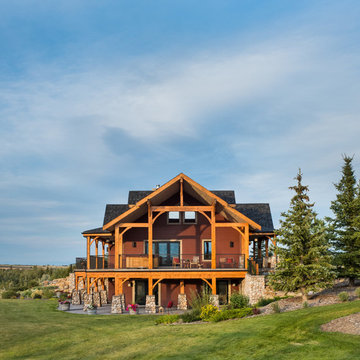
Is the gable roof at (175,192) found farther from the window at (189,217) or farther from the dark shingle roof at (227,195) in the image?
the dark shingle roof at (227,195)

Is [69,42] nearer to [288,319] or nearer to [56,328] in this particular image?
[56,328]

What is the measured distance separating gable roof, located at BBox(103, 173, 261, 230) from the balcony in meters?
2.26

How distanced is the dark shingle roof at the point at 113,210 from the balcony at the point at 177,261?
2.73m

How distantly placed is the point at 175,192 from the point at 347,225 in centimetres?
1040

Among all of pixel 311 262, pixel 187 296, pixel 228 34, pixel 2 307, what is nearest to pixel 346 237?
pixel 311 262

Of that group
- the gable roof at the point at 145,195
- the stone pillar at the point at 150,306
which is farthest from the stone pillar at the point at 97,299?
the gable roof at the point at 145,195

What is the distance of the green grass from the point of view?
38.7 feet

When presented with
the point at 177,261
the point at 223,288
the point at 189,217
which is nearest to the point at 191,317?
the point at 177,261

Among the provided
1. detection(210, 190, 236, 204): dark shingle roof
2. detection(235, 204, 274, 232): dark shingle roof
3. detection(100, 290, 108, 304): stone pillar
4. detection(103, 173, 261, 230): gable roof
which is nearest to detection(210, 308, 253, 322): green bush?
detection(103, 173, 261, 230): gable roof

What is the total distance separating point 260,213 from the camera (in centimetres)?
3178

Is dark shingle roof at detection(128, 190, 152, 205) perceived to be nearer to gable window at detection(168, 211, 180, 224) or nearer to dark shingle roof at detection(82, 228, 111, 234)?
dark shingle roof at detection(82, 228, 111, 234)

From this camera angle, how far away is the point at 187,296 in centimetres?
2905

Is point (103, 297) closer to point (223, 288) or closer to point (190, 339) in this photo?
point (223, 288)

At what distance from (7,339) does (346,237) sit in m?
17.2
